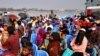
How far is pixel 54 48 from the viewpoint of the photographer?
23.2 ft

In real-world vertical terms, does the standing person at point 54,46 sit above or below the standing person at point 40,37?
above

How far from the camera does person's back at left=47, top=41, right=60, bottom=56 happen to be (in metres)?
7.00

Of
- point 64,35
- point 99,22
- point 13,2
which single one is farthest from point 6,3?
point 64,35

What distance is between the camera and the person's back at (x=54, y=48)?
700cm

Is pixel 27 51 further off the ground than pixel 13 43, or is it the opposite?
pixel 27 51

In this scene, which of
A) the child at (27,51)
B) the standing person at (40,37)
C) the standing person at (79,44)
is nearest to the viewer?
the child at (27,51)

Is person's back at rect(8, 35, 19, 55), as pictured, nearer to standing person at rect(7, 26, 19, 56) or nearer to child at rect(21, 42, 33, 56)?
standing person at rect(7, 26, 19, 56)

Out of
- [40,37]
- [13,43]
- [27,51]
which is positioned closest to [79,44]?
[27,51]

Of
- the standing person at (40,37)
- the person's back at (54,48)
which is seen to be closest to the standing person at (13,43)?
the person's back at (54,48)

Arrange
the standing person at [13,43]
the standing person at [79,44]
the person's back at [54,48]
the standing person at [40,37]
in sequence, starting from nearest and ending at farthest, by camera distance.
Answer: the standing person at [79,44]
the standing person at [13,43]
the person's back at [54,48]
the standing person at [40,37]

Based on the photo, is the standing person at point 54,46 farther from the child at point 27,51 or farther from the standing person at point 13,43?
the child at point 27,51

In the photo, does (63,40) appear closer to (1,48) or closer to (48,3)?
(1,48)

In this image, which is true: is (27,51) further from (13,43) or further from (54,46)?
(54,46)

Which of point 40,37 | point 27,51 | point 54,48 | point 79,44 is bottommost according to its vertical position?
point 40,37
